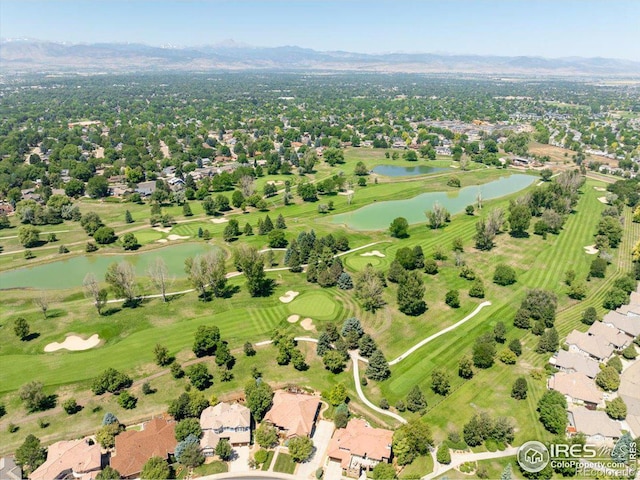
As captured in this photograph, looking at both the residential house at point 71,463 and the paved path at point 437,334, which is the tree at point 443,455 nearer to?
the paved path at point 437,334

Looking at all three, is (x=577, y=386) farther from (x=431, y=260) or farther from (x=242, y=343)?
(x=242, y=343)

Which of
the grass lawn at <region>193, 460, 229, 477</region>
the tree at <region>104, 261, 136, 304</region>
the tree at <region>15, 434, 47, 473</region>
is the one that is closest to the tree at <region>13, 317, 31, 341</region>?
the tree at <region>104, 261, 136, 304</region>

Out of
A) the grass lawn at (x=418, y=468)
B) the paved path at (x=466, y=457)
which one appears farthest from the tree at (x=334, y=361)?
the paved path at (x=466, y=457)

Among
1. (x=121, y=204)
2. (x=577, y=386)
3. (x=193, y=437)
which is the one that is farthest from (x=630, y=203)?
(x=121, y=204)

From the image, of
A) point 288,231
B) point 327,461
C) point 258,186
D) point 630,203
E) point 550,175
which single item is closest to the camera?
point 327,461

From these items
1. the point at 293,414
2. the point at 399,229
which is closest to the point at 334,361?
the point at 293,414
